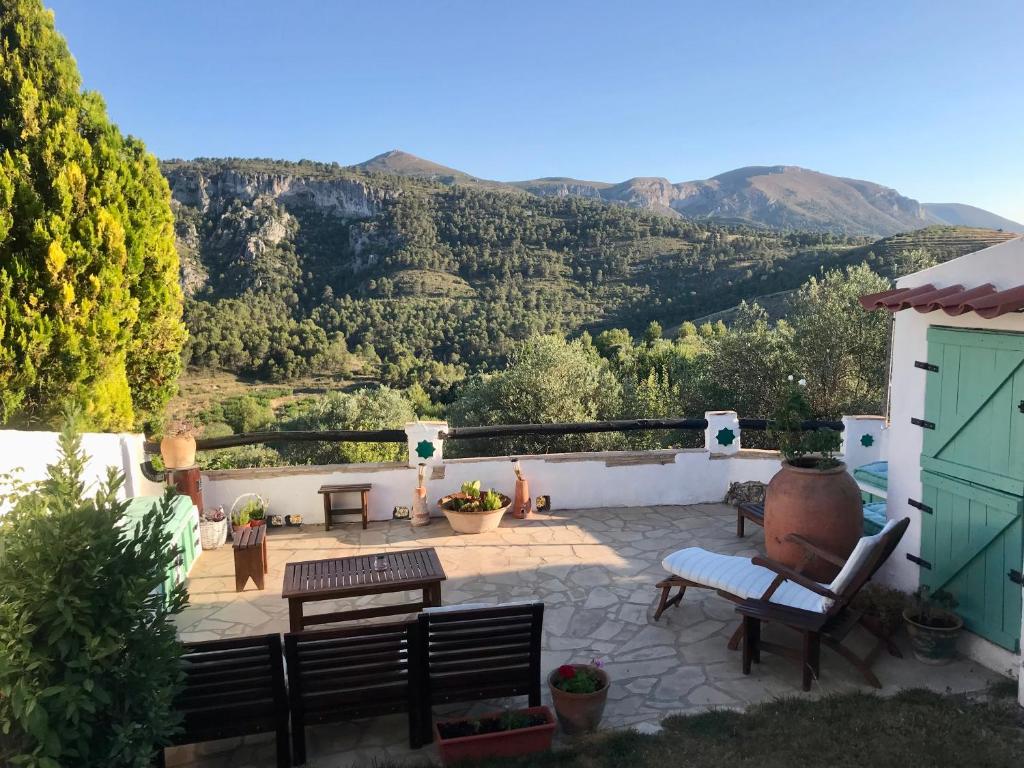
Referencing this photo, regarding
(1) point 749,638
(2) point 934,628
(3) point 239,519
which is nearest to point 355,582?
(1) point 749,638

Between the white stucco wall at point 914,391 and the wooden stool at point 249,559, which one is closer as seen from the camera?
the white stucco wall at point 914,391

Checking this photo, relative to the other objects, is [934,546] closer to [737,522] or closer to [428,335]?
[737,522]

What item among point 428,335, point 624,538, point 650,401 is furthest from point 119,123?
point 428,335

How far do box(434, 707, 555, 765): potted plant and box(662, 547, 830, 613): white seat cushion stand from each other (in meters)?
1.59

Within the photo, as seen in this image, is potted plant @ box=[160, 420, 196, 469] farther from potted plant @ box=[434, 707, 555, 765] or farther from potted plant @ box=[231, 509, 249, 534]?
potted plant @ box=[434, 707, 555, 765]

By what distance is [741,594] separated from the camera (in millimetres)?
4512

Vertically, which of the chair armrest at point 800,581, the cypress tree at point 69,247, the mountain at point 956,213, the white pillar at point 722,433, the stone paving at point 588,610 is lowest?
the stone paving at point 588,610

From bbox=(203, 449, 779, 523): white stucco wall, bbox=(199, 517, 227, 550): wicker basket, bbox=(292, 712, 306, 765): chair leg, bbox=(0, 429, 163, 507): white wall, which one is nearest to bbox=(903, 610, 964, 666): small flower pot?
bbox=(203, 449, 779, 523): white stucco wall

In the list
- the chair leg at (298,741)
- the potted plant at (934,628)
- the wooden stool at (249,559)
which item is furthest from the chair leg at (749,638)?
the wooden stool at (249,559)

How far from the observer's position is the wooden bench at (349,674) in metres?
3.37

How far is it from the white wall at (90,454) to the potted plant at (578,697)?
8.28ft

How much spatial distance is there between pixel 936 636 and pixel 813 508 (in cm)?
100

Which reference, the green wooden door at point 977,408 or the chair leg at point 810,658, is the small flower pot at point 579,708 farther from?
the green wooden door at point 977,408

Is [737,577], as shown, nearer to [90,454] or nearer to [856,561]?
[856,561]
